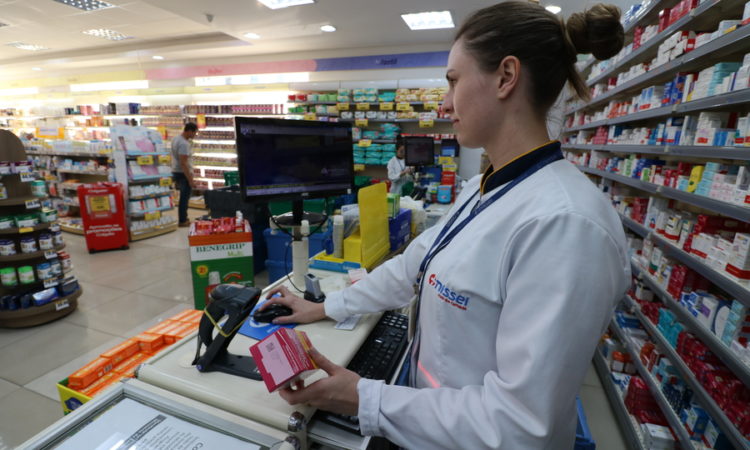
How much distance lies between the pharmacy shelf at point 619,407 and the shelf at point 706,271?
40.1 inches

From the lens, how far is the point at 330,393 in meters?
0.87

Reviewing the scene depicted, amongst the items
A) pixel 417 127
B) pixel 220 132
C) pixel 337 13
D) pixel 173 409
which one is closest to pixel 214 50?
pixel 220 132

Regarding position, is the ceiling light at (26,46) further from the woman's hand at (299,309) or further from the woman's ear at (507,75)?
the woman's ear at (507,75)

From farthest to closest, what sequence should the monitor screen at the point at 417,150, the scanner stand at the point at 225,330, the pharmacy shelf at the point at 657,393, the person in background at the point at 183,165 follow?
the person in background at the point at 183,165, the monitor screen at the point at 417,150, the pharmacy shelf at the point at 657,393, the scanner stand at the point at 225,330

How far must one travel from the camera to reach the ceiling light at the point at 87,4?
592 cm

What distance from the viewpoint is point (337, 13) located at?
227 inches

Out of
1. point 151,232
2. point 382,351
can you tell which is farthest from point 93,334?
point 151,232

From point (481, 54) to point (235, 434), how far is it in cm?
108

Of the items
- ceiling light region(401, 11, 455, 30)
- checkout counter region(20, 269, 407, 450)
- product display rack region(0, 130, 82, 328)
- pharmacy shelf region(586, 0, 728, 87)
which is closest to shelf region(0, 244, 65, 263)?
product display rack region(0, 130, 82, 328)

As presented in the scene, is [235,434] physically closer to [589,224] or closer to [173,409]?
[173,409]

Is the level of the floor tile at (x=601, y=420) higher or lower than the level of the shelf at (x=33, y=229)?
lower

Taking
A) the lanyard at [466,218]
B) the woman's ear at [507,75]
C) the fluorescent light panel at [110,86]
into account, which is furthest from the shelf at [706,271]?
the fluorescent light panel at [110,86]

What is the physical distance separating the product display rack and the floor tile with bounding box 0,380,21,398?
37.2 inches

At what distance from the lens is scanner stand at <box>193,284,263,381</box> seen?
1065 mm
